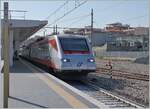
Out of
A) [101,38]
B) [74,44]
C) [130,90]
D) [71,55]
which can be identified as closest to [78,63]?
[71,55]

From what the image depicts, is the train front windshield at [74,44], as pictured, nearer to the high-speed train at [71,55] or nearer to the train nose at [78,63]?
the high-speed train at [71,55]

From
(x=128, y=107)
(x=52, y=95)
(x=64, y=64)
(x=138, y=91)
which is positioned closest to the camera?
(x=52, y=95)

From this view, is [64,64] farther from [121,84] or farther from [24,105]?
[24,105]

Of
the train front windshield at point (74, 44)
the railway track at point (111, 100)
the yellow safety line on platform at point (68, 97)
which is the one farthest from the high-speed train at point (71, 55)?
the yellow safety line on platform at point (68, 97)

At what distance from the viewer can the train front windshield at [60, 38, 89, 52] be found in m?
20.5

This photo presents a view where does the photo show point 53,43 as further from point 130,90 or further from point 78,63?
point 130,90

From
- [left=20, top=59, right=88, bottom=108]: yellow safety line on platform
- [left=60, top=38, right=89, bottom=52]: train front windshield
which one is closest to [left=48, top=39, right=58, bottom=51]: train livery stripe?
[left=60, top=38, right=89, bottom=52]: train front windshield

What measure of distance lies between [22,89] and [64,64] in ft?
22.8

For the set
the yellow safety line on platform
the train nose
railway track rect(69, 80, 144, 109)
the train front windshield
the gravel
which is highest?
the train front windshield

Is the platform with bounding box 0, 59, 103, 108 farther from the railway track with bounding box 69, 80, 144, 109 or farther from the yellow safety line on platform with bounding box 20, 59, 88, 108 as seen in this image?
the railway track with bounding box 69, 80, 144, 109

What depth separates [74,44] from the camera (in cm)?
2086

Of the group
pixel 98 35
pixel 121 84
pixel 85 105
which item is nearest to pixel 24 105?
pixel 85 105

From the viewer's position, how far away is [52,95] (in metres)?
11.5

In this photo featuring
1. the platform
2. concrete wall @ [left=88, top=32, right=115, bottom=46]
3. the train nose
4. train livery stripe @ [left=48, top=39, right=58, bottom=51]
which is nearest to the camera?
the platform
